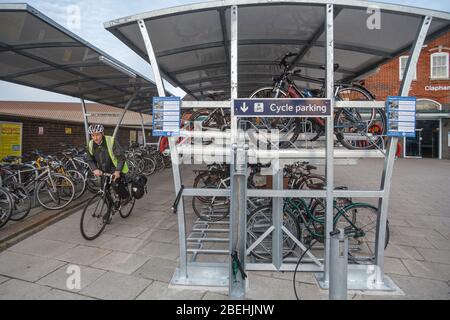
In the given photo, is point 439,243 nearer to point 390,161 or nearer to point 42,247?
point 390,161

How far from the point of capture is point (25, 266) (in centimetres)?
317

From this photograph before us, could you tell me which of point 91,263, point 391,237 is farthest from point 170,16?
point 391,237

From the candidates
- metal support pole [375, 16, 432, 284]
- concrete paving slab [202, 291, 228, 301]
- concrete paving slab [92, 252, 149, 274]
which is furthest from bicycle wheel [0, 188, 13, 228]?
metal support pole [375, 16, 432, 284]

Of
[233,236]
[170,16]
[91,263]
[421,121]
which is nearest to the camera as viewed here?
[233,236]

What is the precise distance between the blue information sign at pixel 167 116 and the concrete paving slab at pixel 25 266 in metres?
1.93

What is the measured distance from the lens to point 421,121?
16875 millimetres

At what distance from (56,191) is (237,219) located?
442cm

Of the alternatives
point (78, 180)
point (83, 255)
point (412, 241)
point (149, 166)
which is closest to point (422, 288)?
point (412, 241)

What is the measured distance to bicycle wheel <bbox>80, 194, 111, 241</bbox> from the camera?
3.97 meters

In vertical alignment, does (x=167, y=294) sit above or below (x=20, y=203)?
below

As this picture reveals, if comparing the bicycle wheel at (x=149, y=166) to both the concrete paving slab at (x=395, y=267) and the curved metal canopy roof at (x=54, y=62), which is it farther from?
the concrete paving slab at (x=395, y=267)

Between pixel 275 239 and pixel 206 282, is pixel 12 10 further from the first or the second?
pixel 275 239
